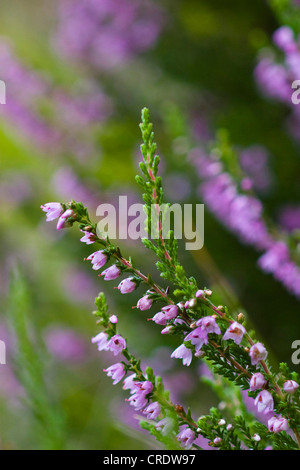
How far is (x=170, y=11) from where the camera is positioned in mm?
2309

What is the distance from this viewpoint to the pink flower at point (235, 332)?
0.59m

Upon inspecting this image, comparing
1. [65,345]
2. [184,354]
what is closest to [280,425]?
[184,354]

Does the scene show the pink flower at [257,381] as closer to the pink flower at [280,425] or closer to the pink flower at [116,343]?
the pink flower at [280,425]

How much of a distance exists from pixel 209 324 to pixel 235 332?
0.03 m

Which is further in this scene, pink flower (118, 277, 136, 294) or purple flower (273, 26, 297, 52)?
purple flower (273, 26, 297, 52)

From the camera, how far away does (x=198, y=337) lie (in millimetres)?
604

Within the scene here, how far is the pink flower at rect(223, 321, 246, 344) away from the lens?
1.93ft

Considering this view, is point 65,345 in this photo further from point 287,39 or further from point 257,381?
point 257,381

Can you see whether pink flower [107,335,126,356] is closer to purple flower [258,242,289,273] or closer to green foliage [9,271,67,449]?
green foliage [9,271,67,449]

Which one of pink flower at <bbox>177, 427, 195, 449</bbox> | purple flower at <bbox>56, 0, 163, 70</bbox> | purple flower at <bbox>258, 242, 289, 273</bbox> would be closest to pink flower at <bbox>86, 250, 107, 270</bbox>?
pink flower at <bbox>177, 427, 195, 449</bbox>

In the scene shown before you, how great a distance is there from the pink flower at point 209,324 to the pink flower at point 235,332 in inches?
0.5

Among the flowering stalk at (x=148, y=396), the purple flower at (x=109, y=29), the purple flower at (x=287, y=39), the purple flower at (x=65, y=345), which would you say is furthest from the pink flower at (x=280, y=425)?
the purple flower at (x=65, y=345)

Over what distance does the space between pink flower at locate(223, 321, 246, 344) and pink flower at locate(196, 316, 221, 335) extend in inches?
0.5
